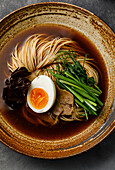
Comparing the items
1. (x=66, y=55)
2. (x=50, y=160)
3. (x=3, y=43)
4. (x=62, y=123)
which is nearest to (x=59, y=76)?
(x=66, y=55)

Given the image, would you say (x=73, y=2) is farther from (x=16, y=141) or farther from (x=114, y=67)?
(x=16, y=141)

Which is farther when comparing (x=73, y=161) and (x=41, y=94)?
(x=73, y=161)

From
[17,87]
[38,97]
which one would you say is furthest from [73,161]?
[17,87]

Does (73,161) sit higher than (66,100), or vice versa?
(66,100)

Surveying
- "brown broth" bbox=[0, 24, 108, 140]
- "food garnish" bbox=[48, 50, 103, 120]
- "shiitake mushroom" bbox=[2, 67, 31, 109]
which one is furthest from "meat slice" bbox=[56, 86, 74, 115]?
"shiitake mushroom" bbox=[2, 67, 31, 109]

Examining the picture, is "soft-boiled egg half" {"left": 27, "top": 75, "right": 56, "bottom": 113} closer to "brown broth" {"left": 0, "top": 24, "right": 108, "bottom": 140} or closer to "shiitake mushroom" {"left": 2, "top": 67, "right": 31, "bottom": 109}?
"shiitake mushroom" {"left": 2, "top": 67, "right": 31, "bottom": 109}

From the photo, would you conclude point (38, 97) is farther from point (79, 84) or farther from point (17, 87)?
point (79, 84)
